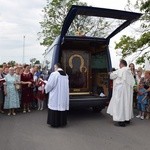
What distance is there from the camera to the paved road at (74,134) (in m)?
6.91

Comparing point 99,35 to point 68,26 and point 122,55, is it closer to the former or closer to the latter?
point 68,26

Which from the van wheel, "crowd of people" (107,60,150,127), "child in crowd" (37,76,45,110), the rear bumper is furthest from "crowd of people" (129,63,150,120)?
"child in crowd" (37,76,45,110)

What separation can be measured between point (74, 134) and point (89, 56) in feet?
13.5

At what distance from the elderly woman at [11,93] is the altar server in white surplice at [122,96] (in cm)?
350

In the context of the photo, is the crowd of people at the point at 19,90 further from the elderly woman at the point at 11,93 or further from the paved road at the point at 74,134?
the paved road at the point at 74,134

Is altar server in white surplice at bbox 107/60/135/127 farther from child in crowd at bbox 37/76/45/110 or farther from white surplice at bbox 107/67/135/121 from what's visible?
child in crowd at bbox 37/76/45/110

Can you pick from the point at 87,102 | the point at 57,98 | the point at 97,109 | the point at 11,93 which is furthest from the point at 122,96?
the point at 11,93

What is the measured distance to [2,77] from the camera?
37.2 feet

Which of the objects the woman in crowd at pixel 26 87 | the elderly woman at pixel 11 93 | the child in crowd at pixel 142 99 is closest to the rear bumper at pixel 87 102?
the child in crowd at pixel 142 99

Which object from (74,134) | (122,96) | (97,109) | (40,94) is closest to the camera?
(74,134)

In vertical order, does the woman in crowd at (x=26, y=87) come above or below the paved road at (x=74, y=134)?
above

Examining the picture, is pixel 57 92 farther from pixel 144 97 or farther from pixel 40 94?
pixel 40 94

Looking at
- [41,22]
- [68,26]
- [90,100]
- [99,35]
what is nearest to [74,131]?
[90,100]

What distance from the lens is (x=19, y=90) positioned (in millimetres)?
11547
